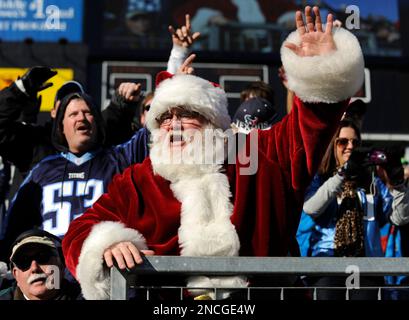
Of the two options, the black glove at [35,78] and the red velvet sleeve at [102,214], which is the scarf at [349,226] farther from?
the black glove at [35,78]

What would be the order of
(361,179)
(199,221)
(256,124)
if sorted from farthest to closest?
(361,179) < (256,124) < (199,221)

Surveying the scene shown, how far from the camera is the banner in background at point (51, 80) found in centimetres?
800

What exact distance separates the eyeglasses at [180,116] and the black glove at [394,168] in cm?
150

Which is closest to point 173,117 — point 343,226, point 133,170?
point 133,170

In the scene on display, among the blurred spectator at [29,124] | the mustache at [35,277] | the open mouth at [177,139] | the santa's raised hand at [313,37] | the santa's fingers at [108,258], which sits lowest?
the santa's fingers at [108,258]

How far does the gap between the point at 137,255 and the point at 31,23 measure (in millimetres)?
6729

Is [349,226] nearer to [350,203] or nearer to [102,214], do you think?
[350,203]

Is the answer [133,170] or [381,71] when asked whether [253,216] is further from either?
[381,71]

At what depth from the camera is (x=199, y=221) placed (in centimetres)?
321

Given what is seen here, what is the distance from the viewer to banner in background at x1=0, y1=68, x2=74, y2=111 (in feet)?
26.2

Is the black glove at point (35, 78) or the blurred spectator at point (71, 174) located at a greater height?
the black glove at point (35, 78)

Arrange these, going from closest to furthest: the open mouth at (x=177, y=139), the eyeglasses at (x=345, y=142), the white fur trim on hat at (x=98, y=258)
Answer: the white fur trim on hat at (x=98, y=258), the open mouth at (x=177, y=139), the eyeglasses at (x=345, y=142)

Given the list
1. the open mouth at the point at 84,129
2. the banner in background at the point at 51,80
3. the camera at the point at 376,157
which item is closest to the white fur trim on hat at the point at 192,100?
the open mouth at the point at 84,129

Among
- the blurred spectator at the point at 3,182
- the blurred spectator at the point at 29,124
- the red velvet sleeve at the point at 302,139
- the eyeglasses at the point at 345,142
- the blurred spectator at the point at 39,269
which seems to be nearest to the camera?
the red velvet sleeve at the point at 302,139
